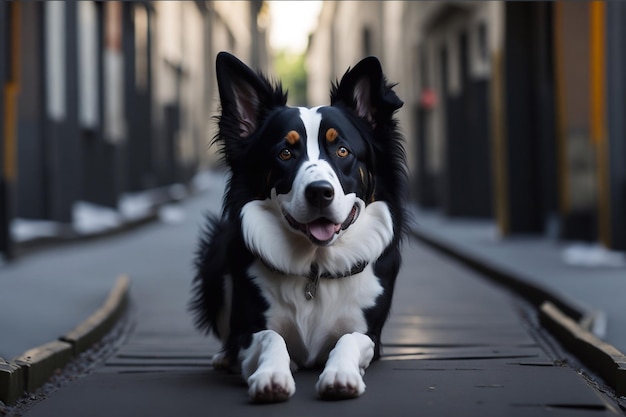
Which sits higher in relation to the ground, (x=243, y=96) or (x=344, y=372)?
(x=243, y=96)

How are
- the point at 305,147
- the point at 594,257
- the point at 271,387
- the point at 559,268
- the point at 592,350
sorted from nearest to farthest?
the point at 271,387 → the point at 305,147 → the point at 592,350 → the point at 559,268 → the point at 594,257

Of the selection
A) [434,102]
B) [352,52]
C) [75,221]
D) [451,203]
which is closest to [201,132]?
[352,52]

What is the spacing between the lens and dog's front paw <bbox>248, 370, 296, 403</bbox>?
12.2ft

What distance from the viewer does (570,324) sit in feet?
19.1

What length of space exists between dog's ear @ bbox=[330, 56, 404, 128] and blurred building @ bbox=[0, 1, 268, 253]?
63 cm

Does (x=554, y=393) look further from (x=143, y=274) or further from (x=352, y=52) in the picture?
(x=352, y=52)

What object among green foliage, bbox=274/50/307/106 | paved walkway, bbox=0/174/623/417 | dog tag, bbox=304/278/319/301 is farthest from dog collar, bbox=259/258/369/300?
green foliage, bbox=274/50/307/106

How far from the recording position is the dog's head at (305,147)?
4.04 m

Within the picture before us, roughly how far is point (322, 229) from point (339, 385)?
0.66 meters

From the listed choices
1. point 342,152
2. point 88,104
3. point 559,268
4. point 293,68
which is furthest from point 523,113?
point 293,68

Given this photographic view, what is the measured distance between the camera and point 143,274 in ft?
36.8

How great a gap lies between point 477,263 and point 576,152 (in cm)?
253

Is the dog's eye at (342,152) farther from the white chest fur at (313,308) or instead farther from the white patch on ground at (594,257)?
the white patch on ground at (594,257)

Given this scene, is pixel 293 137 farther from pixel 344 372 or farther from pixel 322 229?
pixel 344 372
